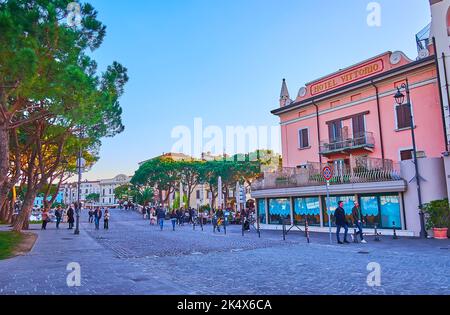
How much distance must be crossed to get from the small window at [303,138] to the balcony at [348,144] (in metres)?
1.79

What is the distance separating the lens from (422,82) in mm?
21391

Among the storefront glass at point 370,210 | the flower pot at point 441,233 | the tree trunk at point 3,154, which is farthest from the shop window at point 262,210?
the tree trunk at point 3,154

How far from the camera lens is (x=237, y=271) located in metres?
8.91

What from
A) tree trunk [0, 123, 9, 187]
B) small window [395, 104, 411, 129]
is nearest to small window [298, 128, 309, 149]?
small window [395, 104, 411, 129]

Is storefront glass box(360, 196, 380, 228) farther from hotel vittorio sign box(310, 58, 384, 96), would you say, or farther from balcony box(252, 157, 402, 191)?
hotel vittorio sign box(310, 58, 384, 96)

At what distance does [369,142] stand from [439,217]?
28.9 feet

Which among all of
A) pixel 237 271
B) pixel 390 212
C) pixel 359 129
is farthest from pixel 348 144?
pixel 237 271

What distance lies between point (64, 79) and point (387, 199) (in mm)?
17033

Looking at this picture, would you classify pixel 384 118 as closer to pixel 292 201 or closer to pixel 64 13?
pixel 292 201

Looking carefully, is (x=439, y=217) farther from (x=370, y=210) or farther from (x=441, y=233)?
(x=370, y=210)

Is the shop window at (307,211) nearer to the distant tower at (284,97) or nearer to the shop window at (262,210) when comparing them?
the shop window at (262,210)

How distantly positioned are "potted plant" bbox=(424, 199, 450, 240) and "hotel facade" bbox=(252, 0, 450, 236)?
109cm

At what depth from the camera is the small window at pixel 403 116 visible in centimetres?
2202
